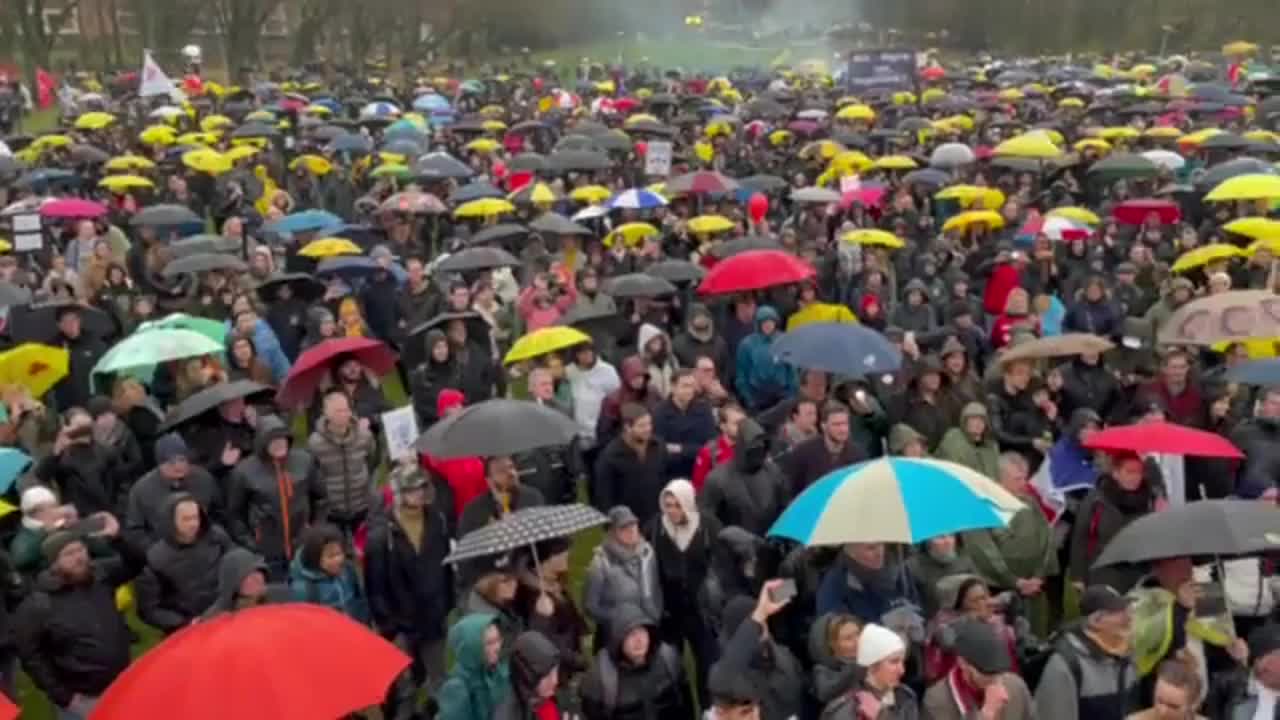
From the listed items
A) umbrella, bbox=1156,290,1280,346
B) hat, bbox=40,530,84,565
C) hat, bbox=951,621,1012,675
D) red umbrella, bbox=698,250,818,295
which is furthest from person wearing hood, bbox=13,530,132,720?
umbrella, bbox=1156,290,1280,346

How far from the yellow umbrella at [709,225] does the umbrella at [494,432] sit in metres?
7.63

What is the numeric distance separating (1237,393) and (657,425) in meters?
3.80

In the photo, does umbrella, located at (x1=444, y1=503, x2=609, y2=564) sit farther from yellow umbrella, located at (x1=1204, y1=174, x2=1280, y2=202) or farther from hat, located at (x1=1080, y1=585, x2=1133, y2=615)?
yellow umbrella, located at (x1=1204, y1=174, x2=1280, y2=202)

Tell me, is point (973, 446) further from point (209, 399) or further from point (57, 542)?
point (57, 542)

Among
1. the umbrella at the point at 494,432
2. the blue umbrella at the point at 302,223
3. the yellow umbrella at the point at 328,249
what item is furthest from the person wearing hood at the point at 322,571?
the blue umbrella at the point at 302,223

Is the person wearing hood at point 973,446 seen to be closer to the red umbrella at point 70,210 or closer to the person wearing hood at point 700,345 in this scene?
the person wearing hood at point 700,345

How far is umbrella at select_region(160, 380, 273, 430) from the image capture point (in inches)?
323

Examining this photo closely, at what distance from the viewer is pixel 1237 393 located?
375 inches

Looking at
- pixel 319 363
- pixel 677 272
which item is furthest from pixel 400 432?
pixel 677 272

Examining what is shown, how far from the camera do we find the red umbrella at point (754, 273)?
11062 mm

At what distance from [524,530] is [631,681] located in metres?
0.81

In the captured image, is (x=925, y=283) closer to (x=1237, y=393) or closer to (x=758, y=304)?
(x=758, y=304)

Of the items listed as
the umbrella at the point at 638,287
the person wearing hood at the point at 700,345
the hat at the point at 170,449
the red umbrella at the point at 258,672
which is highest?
the red umbrella at the point at 258,672

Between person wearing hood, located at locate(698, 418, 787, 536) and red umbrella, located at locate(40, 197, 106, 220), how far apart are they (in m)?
10.9
